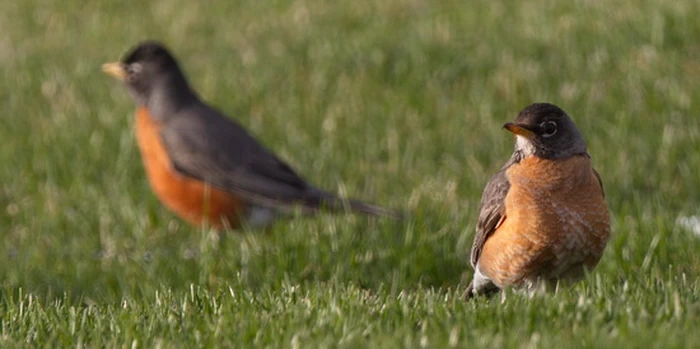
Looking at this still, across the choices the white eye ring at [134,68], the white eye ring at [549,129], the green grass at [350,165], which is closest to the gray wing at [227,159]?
the green grass at [350,165]

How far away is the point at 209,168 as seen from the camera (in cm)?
914

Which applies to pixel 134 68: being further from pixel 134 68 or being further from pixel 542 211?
pixel 542 211

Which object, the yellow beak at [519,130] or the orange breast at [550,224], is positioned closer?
the orange breast at [550,224]

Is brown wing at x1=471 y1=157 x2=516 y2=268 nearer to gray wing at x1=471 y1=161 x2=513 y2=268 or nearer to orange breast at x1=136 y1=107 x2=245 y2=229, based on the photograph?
gray wing at x1=471 y1=161 x2=513 y2=268

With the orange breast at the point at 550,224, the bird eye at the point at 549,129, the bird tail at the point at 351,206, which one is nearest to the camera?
the orange breast at the point at 550,224

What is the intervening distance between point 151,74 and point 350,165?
1716 mm

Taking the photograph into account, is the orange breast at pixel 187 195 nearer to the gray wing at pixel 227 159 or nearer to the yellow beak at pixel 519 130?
the gray wing at pixel 227 159

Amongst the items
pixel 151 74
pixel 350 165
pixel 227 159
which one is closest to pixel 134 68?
pixel 151 74

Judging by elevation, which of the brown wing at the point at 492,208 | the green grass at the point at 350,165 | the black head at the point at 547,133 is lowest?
the green grass at the point at 350,165

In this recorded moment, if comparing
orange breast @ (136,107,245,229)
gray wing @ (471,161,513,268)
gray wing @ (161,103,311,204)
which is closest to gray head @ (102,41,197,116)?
gray wing @ (161,103,311,204)

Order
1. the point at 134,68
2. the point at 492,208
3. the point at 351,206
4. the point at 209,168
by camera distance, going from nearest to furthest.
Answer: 1. the point at 492,208
2. the point at 351,206
3. the point at 209,168
4. the point at 134,68

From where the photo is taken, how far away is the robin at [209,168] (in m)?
8.92

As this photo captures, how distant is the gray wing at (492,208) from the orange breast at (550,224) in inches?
2.1

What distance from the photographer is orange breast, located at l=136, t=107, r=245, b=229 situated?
29.1 ft
